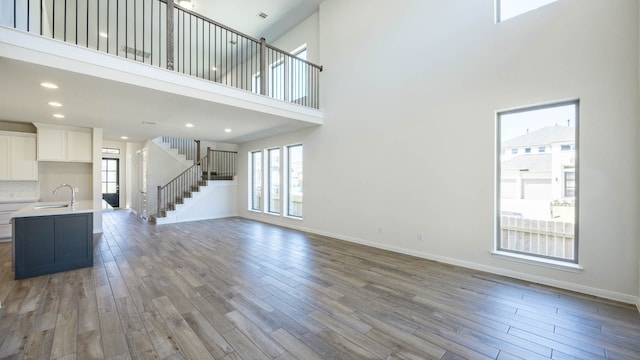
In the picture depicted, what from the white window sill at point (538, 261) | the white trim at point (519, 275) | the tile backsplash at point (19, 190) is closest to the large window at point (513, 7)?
the white window sill at point (538, 261)

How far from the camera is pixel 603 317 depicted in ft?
8.24

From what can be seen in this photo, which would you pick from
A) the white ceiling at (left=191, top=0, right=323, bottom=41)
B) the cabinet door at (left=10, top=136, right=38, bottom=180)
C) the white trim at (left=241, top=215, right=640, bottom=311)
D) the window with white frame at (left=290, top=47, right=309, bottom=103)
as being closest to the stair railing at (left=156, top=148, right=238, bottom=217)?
the cabinet door at (left=10, top=136, right=38, bottom=180)

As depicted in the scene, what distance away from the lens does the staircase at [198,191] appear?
25.9ft

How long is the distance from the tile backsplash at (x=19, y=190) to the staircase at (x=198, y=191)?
97.2 inches

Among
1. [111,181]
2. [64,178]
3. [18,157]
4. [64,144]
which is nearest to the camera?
[18,157]

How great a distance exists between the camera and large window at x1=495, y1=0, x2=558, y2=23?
11.2 feet

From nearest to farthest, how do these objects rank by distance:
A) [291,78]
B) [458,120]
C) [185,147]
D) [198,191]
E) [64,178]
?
[458,120], [64,178], [291,78], [198,191], [185,147]

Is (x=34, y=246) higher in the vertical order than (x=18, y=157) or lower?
lower

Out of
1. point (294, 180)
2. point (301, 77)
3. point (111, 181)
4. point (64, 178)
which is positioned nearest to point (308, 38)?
point (301, 77)

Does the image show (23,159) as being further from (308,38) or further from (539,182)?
(539,182)

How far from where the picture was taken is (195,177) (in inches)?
367

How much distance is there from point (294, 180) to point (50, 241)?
468 cm

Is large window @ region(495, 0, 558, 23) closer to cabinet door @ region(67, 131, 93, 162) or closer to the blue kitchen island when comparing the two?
the blue kitchen island

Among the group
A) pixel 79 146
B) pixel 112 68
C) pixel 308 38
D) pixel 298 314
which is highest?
pixel 308 38
